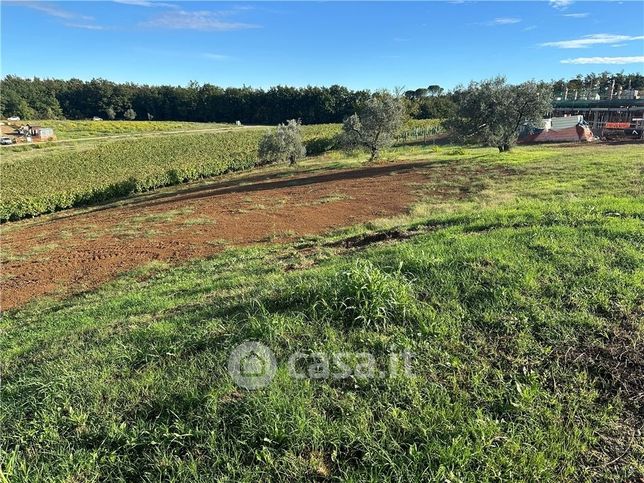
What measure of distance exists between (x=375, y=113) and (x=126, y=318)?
27.8m

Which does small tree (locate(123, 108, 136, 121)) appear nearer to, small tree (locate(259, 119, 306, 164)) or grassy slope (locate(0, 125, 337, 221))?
grassy slope (locate(0, 125, 337, 221))

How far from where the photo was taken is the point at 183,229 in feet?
50.0

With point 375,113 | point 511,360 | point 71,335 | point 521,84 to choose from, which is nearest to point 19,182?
point 375,113

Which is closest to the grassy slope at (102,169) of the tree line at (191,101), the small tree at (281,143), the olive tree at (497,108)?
the small tree at (281,143)

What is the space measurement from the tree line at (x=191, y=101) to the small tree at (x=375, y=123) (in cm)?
5449

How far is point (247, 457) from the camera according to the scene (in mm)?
2701

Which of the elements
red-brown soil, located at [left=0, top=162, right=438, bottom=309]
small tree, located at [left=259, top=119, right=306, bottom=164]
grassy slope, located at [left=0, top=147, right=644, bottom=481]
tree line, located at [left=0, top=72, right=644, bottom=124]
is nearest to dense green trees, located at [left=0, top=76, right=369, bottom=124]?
tree line, located at [left=0, top=72, right=644, bottom=124]

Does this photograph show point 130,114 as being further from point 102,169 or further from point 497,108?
point 497,108

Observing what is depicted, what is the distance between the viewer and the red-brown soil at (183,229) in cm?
1164

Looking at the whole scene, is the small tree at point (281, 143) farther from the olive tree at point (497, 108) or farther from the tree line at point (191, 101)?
the tree line at point (191, 101)

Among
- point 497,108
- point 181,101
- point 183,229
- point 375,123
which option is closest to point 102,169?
point 375,123

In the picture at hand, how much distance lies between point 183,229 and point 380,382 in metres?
13.3

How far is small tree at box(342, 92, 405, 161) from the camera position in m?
30.5

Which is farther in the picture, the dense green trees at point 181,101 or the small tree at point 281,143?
the dense green trees at point 181,101
